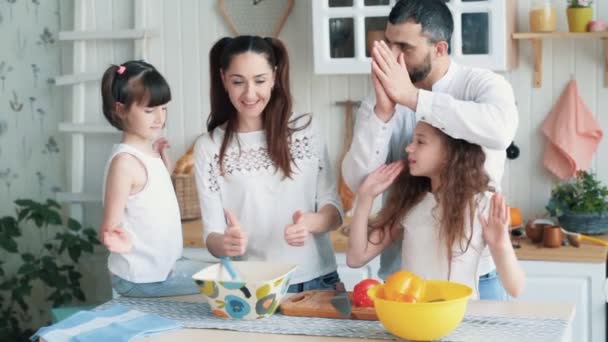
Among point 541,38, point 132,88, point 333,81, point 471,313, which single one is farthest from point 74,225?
point 471,313

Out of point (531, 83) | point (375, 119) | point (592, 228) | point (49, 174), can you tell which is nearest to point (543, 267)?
point (592, 228)

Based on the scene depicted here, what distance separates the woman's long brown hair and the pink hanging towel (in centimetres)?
129

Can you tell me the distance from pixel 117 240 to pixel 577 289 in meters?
1.58

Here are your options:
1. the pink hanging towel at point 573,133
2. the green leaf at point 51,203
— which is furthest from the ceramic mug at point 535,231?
the green leaf at point 51,203

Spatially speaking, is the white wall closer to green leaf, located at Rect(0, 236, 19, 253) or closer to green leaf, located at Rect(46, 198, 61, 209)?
green leaf, located at Rect(46, 198, 61, 209)

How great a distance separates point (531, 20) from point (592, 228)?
2.43 ft

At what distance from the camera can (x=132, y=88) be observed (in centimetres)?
229

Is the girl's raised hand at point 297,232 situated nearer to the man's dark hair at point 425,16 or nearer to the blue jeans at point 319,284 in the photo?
the blue jeans at point 319,284

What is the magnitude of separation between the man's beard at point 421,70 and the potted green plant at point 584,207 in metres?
1.22

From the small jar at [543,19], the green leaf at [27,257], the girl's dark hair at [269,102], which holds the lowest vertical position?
the green leaf at [27,257]

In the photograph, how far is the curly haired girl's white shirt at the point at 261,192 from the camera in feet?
7.51

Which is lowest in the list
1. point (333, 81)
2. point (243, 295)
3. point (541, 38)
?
point (243, 295)

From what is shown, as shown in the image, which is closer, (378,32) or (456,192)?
(456,192)

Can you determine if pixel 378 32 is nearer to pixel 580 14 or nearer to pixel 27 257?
pixel 580 14
